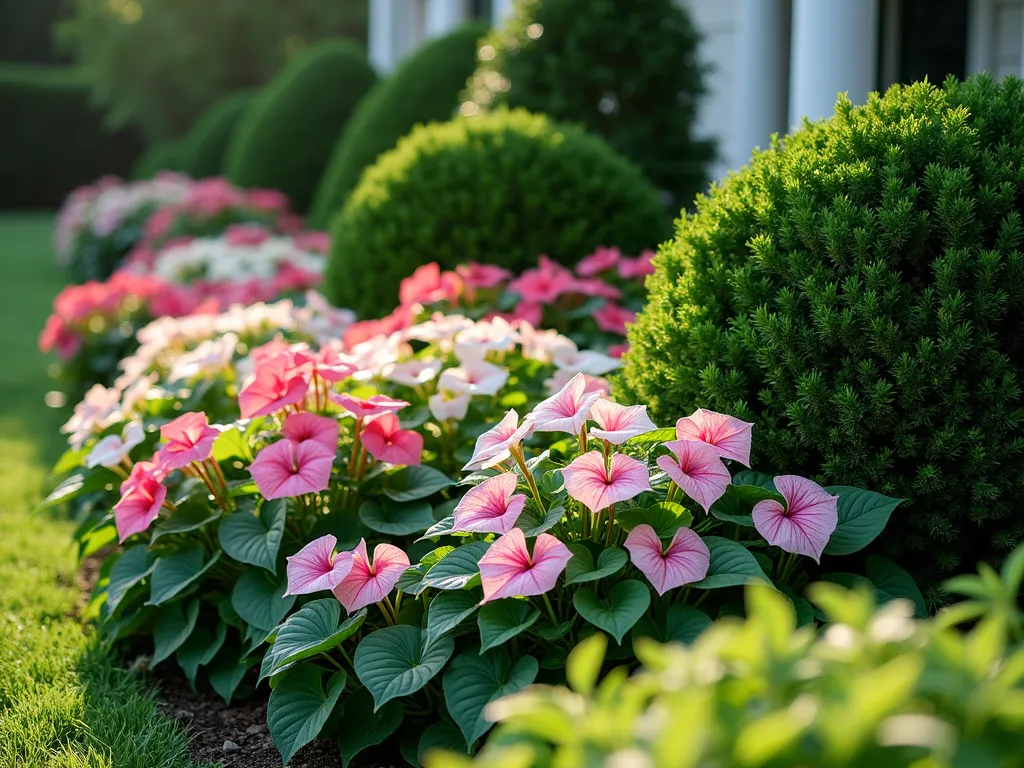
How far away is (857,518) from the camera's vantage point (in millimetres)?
1929

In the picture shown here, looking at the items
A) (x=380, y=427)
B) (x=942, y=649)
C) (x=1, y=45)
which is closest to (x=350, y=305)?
(x=380, y=427)

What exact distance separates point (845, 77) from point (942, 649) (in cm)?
371

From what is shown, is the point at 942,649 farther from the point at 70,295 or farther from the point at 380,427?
the point at 70,295

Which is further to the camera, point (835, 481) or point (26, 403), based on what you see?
point (26, 403)

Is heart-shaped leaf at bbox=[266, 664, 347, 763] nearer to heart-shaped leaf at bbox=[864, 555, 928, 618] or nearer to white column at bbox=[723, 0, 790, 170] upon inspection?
heart-shaped leaf at bbox=[864, 555, 928, 618]

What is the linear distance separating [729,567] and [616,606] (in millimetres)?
224

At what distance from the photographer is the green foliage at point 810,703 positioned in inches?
34.5

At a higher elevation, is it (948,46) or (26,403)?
(948,46)

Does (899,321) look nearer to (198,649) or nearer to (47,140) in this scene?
(198,649)

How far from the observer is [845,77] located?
4.21 meters

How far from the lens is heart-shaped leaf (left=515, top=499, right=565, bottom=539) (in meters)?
1.79

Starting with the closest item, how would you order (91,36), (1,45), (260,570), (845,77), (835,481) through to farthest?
(835,481) → (260,570) → (845,77) → (91,36) → (1,45)

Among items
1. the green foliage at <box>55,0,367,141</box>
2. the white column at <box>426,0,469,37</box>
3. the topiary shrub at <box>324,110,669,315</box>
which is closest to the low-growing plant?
the topiary shrub at <box>324,110,669,315</box>

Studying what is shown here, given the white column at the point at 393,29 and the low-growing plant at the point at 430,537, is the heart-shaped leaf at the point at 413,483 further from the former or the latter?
the white column at the point at 393,29
